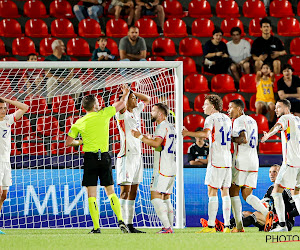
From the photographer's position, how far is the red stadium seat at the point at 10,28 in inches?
511

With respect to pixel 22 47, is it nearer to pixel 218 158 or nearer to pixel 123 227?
pixel 218 158

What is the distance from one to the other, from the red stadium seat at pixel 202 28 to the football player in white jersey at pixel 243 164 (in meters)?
5.64

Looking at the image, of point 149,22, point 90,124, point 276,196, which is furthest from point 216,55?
point 90,124

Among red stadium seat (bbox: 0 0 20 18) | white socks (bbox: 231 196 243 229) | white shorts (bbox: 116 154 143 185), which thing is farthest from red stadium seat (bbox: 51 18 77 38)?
white socks (bbox: 231 196 243 229)

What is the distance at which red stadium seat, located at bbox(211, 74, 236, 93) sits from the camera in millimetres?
12188

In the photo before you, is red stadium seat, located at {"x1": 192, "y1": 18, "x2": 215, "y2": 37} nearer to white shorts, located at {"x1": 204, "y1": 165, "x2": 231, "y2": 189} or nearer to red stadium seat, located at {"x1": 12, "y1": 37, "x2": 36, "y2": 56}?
red stadium seat, located at {"x1": 12, "y1": 37, "x2": 36, "y2": 56}

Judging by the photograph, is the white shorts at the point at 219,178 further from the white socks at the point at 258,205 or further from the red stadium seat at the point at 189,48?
the red stadium seat at the point at 189,48

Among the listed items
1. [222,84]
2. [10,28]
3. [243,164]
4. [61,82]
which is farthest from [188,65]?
[243,164]

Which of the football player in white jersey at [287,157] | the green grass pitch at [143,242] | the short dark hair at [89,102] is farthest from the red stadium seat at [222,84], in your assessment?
the green grass pitch at [143,242]

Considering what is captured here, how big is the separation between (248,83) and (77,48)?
3695 millimetres

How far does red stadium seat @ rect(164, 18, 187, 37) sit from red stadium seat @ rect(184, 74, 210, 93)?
1404 mm

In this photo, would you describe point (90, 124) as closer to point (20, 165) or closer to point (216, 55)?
point (20, 165)

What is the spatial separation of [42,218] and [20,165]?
35.3 inches

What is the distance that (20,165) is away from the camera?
9266mm
